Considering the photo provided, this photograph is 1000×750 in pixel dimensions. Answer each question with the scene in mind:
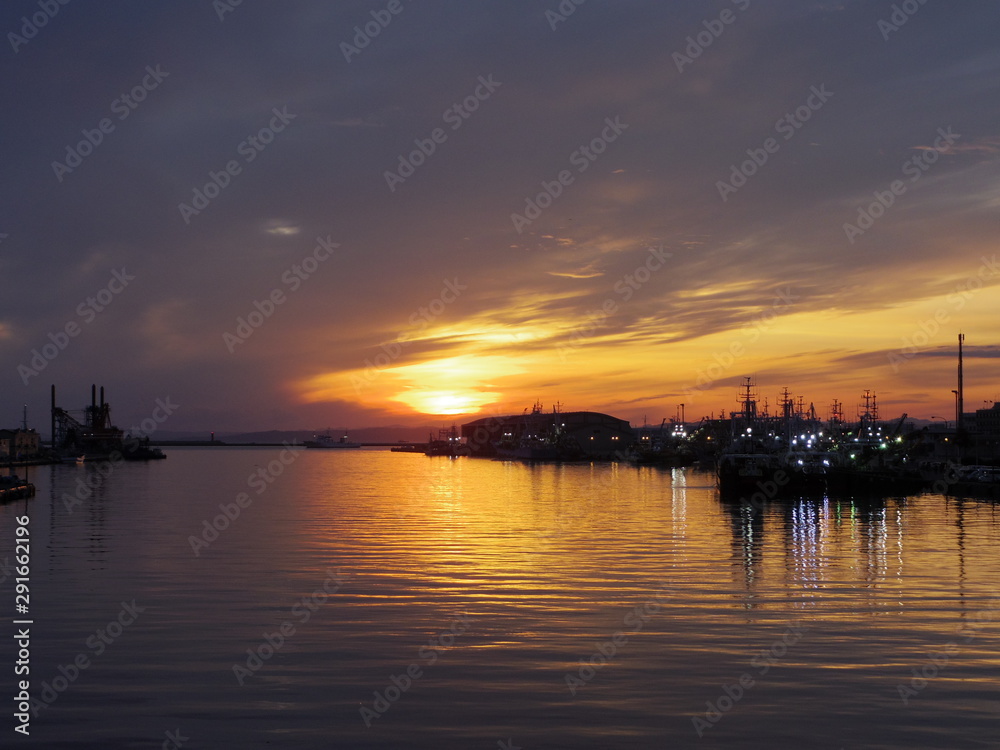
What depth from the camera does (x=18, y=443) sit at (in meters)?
173

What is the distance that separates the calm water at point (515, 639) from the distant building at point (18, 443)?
132 meters

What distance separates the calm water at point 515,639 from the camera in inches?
587

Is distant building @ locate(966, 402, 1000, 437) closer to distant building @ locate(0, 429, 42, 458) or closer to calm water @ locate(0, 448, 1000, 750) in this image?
calm water @ locate(0, 448, 1000, 750)

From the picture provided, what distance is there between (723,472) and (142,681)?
7472cm

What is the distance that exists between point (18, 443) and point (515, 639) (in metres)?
181

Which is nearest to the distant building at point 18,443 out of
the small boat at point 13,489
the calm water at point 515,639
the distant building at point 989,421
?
the small boat at point 13,489

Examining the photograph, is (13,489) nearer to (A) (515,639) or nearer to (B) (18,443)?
(A) (515,639)

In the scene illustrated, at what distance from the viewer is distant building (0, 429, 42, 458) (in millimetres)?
158125

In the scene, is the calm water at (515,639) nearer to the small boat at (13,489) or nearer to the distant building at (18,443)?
the small boat at (13,489)

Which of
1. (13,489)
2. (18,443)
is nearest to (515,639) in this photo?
(13,489)

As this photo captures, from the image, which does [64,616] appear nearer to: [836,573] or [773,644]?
[773,644]

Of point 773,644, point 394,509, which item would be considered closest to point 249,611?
point 773,644

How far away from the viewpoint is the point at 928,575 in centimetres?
3150

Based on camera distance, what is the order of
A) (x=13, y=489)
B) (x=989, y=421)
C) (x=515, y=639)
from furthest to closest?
(x=989, y=421), (x=13, y=489), (x=515, y=639)
